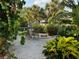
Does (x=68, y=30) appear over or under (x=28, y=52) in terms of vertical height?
over

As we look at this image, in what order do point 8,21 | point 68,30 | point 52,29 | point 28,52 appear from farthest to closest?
1. point 52,29
2. point 68,30
3. point 28,52
4. point 8,21

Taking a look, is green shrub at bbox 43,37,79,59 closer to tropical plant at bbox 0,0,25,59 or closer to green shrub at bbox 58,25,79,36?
green shrub at bbox 58,25,79,36

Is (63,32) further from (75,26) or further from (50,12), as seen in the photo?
(50,12)

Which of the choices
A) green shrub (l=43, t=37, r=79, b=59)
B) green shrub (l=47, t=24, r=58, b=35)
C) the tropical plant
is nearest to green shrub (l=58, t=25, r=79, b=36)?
green shrub (l=43, t=37, r=79, b=59)

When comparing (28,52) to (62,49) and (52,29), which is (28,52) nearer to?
(62,49)

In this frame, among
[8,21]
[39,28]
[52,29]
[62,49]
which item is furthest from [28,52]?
[39,28]

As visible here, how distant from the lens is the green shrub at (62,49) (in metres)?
7.91

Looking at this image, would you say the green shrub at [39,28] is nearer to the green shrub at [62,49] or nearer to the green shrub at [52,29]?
the green shrub at [52,29]

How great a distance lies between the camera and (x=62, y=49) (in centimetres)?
797

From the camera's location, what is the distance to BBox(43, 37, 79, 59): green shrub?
7912mm

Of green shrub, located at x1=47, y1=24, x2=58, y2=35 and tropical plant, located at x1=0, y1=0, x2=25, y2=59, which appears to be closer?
tropical plant, located at x1=0, y1=0, x2=25, y2=59

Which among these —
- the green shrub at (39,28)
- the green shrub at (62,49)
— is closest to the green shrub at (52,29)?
the green shrub at (39,28)

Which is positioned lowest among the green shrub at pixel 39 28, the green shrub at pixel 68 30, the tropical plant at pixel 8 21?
the green shrub at pixel 39 28

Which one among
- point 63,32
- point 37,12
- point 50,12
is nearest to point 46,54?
point 63,32
